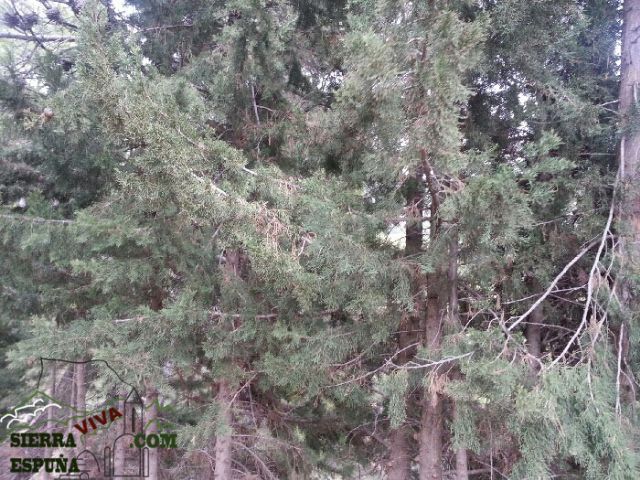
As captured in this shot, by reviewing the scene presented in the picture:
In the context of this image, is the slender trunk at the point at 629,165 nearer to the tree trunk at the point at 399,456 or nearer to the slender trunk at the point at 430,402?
the slender trunk at the point at 430,402

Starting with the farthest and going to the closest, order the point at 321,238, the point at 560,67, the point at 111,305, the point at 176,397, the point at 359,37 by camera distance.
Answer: the point at 176,397
the point at 111,305
the point at 560,67
the point at 321,238
the point at 359,37

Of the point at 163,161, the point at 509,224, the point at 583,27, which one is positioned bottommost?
the point at 509,224

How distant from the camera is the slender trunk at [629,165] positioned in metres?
3.34

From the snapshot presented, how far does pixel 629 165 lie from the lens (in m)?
3.56

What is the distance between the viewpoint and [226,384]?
195 inches

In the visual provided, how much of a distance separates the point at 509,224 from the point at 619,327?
6.29 feet

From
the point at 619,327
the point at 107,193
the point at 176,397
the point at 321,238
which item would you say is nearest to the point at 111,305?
the point at 107,193

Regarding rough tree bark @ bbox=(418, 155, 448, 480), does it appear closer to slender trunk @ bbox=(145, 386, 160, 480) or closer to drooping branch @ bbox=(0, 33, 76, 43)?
slender trunk @ bbox=(145, 386, 160, 480)

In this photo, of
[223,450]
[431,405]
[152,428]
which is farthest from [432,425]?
[152,428]

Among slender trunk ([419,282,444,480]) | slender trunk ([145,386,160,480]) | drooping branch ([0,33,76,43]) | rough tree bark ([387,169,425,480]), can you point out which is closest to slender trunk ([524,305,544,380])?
slender trunk ([419,282,444,480])

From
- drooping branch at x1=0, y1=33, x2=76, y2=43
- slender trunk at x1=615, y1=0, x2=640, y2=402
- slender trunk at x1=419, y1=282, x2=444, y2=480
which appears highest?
drooping branch at x1=0, y1=33, x2=76, y2=43

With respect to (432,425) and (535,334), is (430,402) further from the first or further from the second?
(535,334)

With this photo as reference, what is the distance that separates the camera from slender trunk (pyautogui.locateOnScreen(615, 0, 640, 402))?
131 inches

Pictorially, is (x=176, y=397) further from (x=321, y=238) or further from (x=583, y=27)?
(x=583, y=27)
